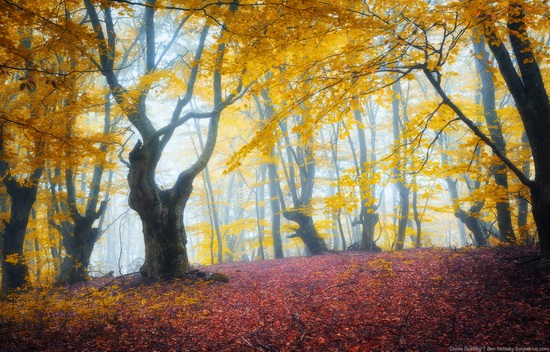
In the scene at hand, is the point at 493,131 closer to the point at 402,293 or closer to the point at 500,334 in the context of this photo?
the point at 402,293

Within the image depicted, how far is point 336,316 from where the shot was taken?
4270mm

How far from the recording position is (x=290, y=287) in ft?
20.8

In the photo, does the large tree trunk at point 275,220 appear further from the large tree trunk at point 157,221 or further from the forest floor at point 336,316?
the forest floor at point 336,316

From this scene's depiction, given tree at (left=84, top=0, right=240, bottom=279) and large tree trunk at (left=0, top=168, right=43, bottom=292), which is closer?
tree at (left=84, top=0, right=240, bottom=279)

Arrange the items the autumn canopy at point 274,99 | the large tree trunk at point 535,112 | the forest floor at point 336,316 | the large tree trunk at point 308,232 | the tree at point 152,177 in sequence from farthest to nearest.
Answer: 1. the large tree trunk at point 308,232
2. the tree at point 152,177
3. the large tree trunk at point 535,112
4. the autumn canopy at point 274,99
5. the forest floor at point 336,316

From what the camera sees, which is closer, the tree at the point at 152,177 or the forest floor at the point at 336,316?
the forest floor at the point at 336,316

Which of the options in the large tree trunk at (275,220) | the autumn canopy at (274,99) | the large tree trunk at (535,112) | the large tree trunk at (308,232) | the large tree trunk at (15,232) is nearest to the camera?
the autumn canopy at (274,99)

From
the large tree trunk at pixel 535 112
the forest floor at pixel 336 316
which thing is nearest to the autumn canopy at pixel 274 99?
the large tree trunk at pixel 535 112

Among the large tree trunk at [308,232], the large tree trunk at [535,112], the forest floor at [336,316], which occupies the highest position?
the large tree trunk at [535,112]

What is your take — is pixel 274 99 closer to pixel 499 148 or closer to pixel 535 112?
pixel 535 112

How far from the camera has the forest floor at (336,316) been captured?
130 inches

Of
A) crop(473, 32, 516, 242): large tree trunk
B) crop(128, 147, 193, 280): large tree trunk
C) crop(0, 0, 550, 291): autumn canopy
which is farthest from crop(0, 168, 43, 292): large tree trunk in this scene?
crop(473, 32, 516, 242): large tree trunk

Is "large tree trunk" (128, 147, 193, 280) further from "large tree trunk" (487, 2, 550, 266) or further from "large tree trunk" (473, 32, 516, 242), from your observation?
"large tree trunk" (473, 32, 516, 242)

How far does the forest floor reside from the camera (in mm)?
3295
